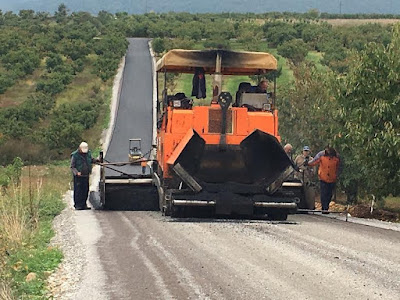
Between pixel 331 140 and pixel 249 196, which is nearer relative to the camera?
pixel 249 196

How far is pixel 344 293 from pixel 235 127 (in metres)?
6.92

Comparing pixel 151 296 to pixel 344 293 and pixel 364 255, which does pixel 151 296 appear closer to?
pixel 344 293

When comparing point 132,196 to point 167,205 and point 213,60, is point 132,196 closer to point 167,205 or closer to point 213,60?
point 167,205

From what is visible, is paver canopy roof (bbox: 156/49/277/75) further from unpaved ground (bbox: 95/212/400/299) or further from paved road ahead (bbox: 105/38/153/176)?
paved road ahead (bbox: 105/38/153/176)

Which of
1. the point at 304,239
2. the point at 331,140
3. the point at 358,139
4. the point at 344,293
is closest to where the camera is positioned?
the point at 344,293

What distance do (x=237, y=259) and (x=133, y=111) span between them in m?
39.6

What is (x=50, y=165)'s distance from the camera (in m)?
35.9

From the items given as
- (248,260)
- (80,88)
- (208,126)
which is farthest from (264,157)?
(80,88)

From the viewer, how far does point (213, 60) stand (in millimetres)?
15195

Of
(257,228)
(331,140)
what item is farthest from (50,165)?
(257,228)

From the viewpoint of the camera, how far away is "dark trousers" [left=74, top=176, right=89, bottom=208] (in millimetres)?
17398

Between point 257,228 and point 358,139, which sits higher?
point 358,139

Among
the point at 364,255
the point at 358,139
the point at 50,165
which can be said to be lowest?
the point at 50,165

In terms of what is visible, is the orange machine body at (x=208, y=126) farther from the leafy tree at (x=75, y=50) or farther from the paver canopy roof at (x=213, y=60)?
the leafy tree at (x=75, y=50)
